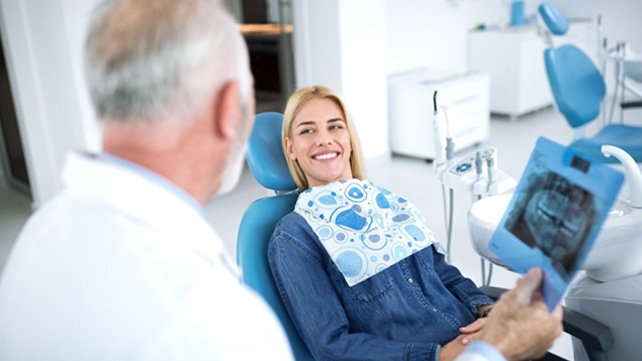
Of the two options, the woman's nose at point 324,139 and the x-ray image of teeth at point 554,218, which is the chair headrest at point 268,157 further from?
the x-ray image of teeth at point 554,218

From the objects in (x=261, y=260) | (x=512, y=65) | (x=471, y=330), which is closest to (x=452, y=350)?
(x=471, y=330)

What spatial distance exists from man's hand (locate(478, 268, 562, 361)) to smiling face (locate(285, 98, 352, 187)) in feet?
2.28

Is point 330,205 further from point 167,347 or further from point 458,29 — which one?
point 458,29

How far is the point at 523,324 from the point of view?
2.84 feet

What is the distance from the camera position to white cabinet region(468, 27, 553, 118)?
489 centimetres

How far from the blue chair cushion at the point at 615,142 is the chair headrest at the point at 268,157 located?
140cm

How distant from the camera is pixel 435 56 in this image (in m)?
4.91

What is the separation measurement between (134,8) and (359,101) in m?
3.24

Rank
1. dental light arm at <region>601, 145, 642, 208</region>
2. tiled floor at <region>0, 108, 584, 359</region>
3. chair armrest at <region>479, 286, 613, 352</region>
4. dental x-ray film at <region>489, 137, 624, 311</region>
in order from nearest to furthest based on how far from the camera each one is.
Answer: dental x-ray film at <region>489, 137, 624, 311</region>
chair armrest at <region>479, 286, 613, 352</region>
dental light arm at <region>601, 145, 642, 208</region>
tiled floor at <region>0, 108, 584, 359</region>

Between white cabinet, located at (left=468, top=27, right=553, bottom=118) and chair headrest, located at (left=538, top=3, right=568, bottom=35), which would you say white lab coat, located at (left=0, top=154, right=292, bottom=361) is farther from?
white cabinet, located at (left=468, top=27, right=553, bottom=118)

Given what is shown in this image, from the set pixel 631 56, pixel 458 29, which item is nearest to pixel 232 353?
pixel 631 56

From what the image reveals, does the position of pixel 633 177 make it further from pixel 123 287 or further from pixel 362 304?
pixel 123 287

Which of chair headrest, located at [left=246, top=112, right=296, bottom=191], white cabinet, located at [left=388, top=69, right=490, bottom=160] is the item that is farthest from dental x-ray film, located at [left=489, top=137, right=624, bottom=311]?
white cabinet, located at [left=388, top=69, right=490, bottom=160]

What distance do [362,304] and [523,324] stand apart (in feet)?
1.57
